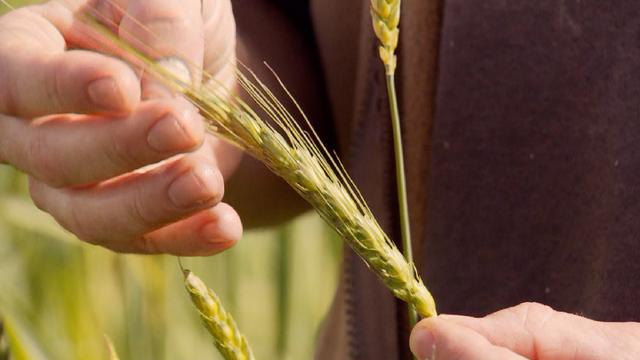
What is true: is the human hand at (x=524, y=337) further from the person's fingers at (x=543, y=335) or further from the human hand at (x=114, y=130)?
the human hand at (x=114, y=130)

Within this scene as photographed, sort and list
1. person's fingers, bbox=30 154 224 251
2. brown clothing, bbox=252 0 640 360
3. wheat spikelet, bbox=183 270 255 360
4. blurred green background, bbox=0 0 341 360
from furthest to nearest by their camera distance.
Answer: blurred green background, bbox=0 0 341 360
brown clothing, bbox=252 0 640 360
person's fingers, bbox=30 154 224 251
wheat spikelet, bbox=183 270 255 360

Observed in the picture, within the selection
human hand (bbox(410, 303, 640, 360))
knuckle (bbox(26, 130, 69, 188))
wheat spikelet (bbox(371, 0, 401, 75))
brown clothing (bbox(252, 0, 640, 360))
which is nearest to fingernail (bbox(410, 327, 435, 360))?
human hand (bbox(410, 303, 640, 360))

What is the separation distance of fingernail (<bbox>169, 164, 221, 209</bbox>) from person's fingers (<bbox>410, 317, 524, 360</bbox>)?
0.46 ft

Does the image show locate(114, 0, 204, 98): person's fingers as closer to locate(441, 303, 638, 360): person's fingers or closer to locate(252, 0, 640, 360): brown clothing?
locate(441, 303, 638, 360): person's fingers

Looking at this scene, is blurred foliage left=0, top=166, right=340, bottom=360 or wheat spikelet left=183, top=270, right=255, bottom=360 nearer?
wheat spikelet left=183, top=270, right=255, bottom=360

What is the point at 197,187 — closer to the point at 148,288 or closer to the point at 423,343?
the point at 423,343

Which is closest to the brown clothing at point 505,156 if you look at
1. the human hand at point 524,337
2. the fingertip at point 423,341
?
the human hand at point 524,337

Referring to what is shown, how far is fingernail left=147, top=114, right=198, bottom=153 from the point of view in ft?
1.99

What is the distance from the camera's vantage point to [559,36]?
0.95m

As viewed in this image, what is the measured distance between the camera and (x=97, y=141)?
670mm

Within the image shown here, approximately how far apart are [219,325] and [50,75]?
0.62ft

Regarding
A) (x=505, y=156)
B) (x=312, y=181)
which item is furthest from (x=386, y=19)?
(x=505, y=156)

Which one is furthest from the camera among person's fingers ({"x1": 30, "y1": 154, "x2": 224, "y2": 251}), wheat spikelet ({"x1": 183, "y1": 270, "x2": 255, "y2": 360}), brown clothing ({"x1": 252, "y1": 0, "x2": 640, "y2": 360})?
brown clothing ({"x1": 252, "y1": 0, "x2": 640, "y2": 360})

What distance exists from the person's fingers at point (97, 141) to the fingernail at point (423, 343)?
0.15m
